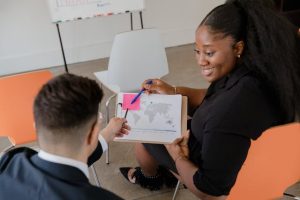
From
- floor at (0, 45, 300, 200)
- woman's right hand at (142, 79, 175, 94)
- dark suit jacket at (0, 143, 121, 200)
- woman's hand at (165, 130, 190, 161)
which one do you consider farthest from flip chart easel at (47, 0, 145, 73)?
dark suit jacket at (0, 143, 121, 200)

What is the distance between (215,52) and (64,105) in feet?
2.38

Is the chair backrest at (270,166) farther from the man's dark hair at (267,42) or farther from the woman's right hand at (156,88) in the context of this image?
the woman's right hand at (156,88)

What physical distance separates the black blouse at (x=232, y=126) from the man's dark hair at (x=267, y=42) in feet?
0.13

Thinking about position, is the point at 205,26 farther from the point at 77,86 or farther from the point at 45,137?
the point at 45,137

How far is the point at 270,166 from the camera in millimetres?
1250

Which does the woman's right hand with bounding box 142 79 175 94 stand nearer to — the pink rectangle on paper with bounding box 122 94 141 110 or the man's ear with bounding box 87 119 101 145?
the pink rectangle on paper with bounding box 122 94 141 110

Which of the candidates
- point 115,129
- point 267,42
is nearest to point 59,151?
point 115,129

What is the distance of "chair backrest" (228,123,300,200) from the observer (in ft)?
3.88

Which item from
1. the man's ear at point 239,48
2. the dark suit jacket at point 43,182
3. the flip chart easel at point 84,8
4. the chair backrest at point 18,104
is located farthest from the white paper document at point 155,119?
the flip chart easel at point 84,8

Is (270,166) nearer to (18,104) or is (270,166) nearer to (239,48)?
(239,48)

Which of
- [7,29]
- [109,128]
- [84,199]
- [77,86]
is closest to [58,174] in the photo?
[84,199]

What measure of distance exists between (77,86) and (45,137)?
15 centimetres

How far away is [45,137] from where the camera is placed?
0.88 meters

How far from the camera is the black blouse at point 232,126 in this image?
1.20 meters
